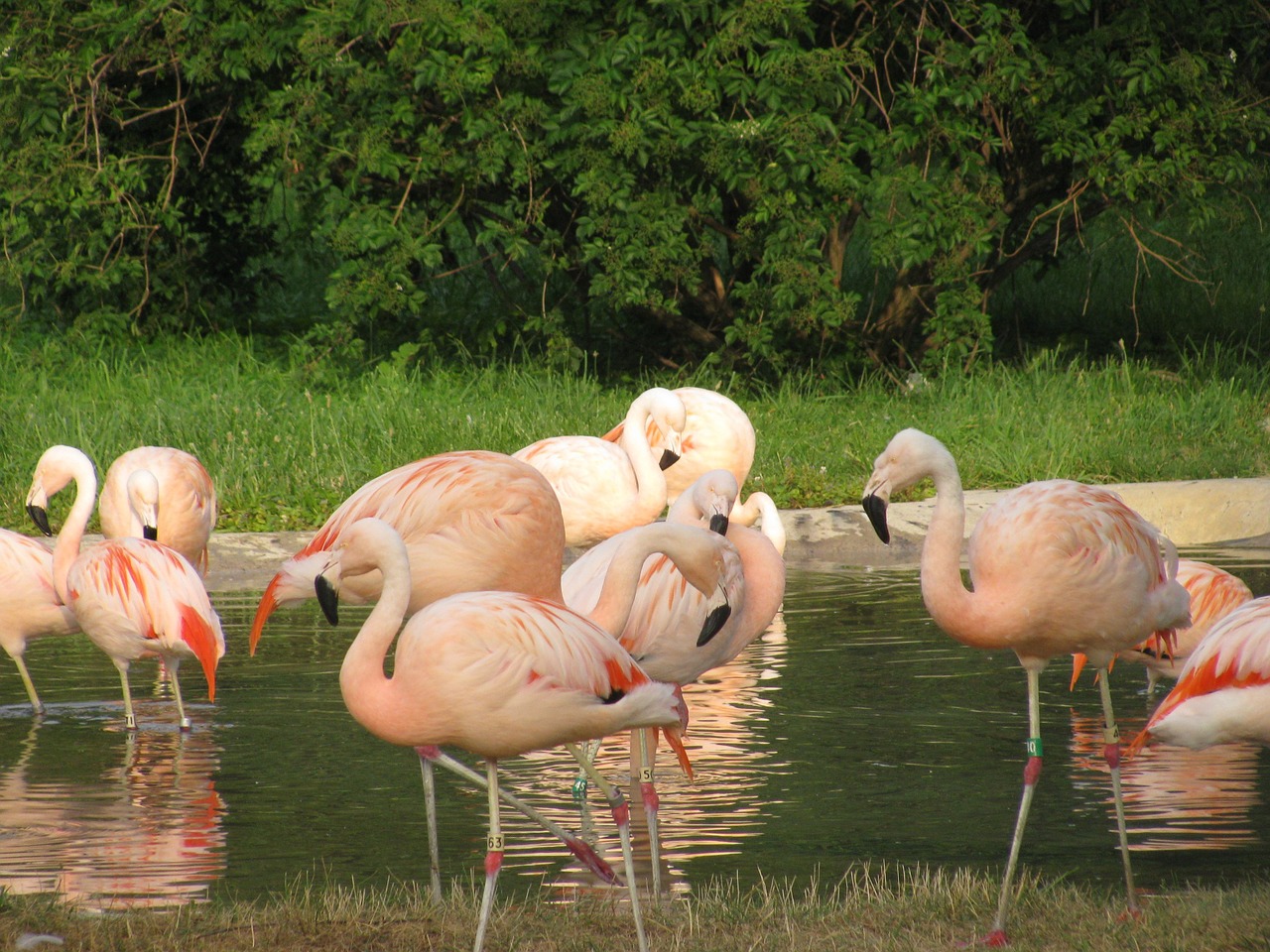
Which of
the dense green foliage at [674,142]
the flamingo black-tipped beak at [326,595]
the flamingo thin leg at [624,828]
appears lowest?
→ the flamingo thin leg at [624,828]

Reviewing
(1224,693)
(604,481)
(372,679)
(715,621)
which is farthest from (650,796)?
(604,481)

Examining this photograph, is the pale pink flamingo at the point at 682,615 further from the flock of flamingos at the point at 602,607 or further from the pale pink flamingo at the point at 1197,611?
the pale pink flamingo at the point at 1197,611

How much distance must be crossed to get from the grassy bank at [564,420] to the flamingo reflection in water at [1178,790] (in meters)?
3.95

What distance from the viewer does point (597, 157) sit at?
10891 millimetres

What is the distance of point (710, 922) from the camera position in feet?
11.3

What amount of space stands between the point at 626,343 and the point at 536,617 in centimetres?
1003

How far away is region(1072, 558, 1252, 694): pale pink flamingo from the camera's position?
5.72 m

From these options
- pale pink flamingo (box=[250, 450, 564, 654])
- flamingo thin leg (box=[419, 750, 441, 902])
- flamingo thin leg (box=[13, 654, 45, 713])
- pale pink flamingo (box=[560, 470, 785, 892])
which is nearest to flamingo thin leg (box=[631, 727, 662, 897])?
pale pink flamingo (box=[560, 470, 785, 892])

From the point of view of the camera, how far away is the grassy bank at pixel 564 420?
30.0 ft

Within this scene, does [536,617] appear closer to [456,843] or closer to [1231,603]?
[456,843]

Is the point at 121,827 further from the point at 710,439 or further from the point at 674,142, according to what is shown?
the point at 674,142

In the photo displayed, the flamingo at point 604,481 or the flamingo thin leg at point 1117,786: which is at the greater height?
the flamingo at point 604,481

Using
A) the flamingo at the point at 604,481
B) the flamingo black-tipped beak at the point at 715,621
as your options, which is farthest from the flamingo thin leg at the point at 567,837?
the flamingo at the point at 604,481

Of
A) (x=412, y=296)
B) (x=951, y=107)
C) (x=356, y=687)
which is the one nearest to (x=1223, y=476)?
(x=951, y=107)
